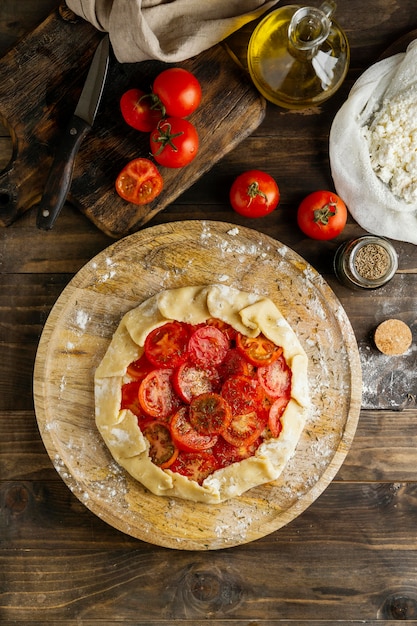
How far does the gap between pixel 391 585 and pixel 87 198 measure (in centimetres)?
206

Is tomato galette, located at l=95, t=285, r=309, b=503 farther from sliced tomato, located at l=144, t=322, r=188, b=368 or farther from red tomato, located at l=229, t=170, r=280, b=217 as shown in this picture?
red tomato, located at l=229, t=170, r=280, b=217

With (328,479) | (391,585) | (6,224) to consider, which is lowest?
(391,585)

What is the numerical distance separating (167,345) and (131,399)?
26cm

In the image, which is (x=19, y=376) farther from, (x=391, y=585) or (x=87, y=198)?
(x=391, y=585)

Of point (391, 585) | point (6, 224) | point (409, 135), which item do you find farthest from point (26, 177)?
point (391, 585)

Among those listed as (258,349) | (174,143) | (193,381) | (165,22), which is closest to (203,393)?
(193,381)

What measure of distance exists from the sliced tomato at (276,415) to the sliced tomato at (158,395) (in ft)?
1.21

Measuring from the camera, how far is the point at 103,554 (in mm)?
2576

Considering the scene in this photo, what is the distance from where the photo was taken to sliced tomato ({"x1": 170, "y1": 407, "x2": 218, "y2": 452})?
7.65ft

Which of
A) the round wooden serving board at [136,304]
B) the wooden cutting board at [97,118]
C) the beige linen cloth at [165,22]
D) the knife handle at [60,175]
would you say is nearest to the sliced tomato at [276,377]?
the round wooden serving board at [136,304]

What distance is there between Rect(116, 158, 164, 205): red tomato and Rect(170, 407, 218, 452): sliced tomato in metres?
0.85

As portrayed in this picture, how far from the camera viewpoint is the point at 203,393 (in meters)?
2.40

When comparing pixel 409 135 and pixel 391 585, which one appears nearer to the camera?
pixel 409 135

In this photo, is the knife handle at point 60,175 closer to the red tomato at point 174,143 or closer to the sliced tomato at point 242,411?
the red tomato at point 174,143
